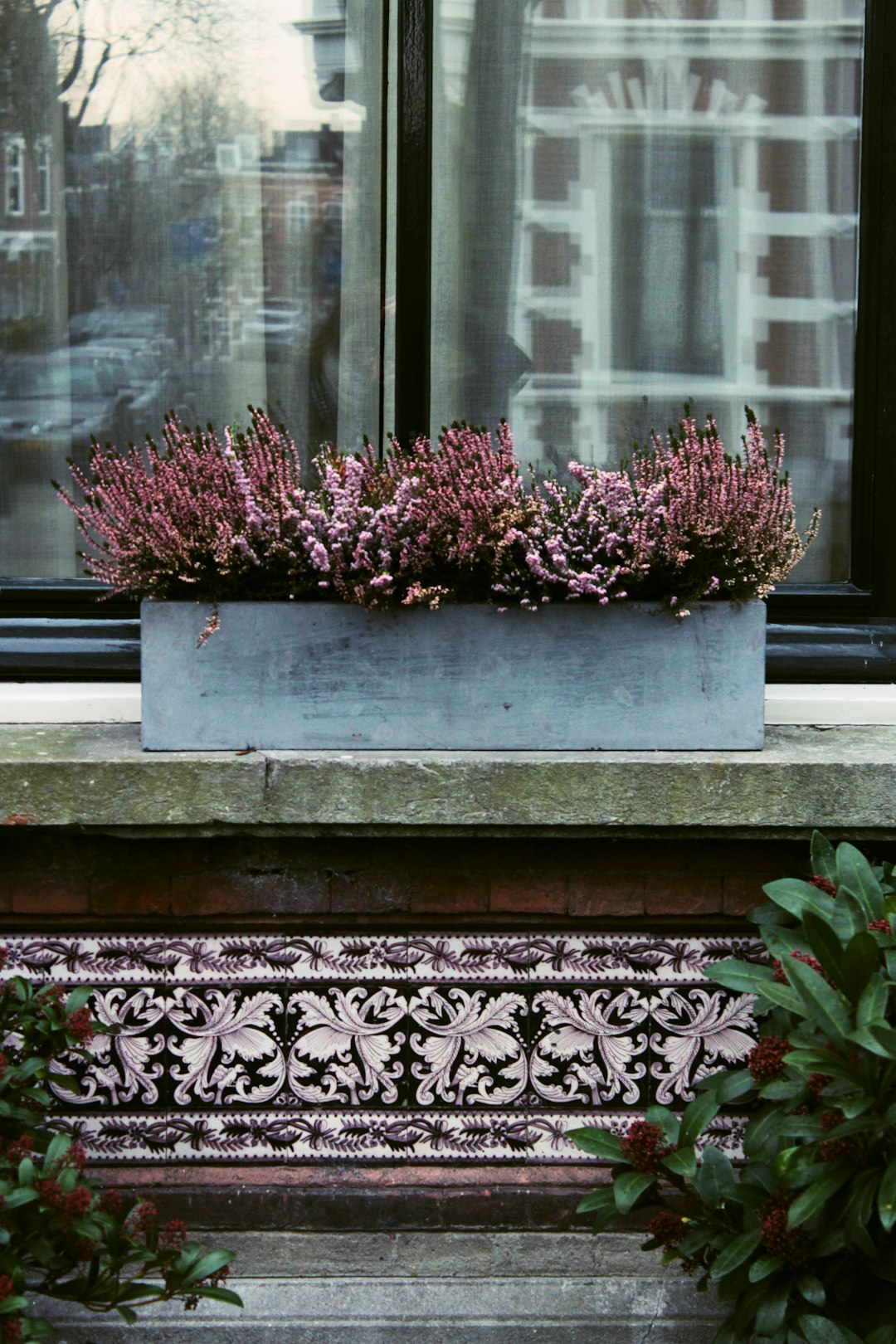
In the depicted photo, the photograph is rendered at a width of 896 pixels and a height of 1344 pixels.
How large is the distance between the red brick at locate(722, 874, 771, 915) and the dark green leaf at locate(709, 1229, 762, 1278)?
28.3 inches

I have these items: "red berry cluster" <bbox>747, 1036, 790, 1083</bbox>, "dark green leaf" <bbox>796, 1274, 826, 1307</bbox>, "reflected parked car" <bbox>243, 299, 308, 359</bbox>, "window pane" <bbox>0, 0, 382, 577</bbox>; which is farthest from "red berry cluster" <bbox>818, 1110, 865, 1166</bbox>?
"reflected parked car" <bbox>243, 299, 308, 359</bbox>

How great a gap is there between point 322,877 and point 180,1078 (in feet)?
1.74

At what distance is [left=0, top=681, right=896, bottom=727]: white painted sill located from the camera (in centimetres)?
303

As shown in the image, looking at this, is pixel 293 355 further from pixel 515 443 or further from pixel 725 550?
pixel 725 550

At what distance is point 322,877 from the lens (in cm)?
284

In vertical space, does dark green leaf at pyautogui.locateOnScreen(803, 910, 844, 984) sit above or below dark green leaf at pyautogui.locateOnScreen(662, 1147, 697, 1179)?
above

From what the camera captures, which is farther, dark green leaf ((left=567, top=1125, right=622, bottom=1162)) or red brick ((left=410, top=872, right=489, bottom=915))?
red brick ((left=410, top=872, right=489, bottom=915))

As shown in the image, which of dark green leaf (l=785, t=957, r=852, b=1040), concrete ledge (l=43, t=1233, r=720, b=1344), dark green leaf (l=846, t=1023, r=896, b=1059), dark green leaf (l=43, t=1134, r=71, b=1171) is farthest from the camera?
concrete ledge (l=43, t=1233, r=720, b=1344)

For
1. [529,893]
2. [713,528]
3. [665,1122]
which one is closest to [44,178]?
[713,528]

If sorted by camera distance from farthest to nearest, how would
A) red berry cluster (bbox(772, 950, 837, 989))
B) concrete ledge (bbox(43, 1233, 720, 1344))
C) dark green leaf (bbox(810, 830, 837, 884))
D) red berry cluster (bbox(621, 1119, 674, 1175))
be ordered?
1. concrete ledge (bbox(43, 1233, 720, 1344))
2. dark green leaf (bbox(810, 830, 837, 884))
3. red berry cluster (bbox(621, 1119, 674, 1175))
4. red berry cluster (bbox(772, 950, 837, 989))

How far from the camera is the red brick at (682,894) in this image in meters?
2.86

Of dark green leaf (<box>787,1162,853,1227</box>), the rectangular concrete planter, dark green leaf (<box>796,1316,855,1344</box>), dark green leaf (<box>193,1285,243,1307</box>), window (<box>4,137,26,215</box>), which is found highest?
window (<box>4,137,26,215</box>)

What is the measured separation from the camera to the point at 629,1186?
2408 millimetres

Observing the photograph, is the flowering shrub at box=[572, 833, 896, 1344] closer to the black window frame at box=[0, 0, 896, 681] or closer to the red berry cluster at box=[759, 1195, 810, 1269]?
the red berry cluster at box=[759, 1195, 810, 1269]
